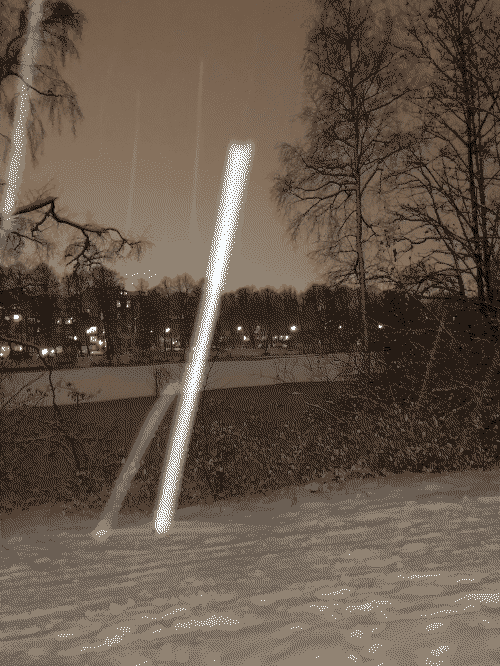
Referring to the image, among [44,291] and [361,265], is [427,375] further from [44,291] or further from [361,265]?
[44,291]

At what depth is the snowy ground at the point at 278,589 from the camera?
3.18m

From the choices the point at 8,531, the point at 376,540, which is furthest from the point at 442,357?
the point at 8,531

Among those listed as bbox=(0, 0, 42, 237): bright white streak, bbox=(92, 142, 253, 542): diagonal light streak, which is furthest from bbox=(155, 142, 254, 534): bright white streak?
bbox=(0, 0, 42, 237): bright white streak

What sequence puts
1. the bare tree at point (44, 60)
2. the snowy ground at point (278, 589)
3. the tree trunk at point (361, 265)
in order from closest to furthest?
the snowy ground at point (278, 589) < the bare tree at point (44, 60) < the tree trunk at point (361, 265)

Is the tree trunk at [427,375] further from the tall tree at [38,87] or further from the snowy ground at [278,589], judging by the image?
the tall tree at [38,87]

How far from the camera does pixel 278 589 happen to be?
4070 mm

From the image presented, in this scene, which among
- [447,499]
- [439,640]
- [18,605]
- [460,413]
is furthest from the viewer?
[460,413]

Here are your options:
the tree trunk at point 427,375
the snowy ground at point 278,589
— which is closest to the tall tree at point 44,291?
the snowy ground at point 278,589

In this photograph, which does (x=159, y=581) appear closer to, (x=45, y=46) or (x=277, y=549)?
(x=277, y=549)

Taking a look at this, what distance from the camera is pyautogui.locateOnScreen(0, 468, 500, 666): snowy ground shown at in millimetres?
3184

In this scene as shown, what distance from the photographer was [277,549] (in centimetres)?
520

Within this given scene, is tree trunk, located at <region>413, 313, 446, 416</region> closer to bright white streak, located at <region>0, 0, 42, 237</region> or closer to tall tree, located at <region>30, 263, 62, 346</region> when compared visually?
tall tree, located at <region>30, 263, 62, 346</region>

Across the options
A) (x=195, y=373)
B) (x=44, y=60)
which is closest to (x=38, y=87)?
(x=44, y=60)

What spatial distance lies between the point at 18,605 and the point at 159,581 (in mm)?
1090
